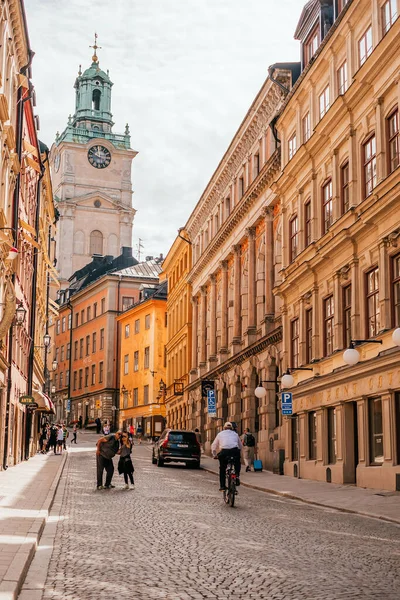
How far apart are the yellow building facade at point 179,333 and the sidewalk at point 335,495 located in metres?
27.9

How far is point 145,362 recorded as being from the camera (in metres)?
80.0

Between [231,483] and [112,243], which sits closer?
[231,483]

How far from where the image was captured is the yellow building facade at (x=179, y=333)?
60156mm

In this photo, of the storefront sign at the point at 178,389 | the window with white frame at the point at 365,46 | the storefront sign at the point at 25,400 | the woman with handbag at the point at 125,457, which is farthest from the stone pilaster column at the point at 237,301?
the woman with handbag at the point at 125,457

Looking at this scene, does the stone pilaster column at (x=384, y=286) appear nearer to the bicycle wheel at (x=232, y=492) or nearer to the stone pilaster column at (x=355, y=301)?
the stone pilaster column at (x=355, y=301)

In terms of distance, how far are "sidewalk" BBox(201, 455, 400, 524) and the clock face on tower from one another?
89.0 meters

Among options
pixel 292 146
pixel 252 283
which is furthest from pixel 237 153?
pixel 292 146

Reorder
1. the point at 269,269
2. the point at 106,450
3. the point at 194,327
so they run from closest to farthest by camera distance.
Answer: the point at 106,450 < the point at 269,269 < the point at 194,327

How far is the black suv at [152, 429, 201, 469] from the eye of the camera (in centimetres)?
3684

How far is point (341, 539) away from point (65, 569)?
4.80m

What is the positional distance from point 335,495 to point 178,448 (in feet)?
49.9

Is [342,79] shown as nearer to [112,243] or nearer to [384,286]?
[384,286]

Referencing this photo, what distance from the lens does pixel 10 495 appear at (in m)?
19.2

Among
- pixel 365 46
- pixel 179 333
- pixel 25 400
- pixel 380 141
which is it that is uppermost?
pixel 365 46
